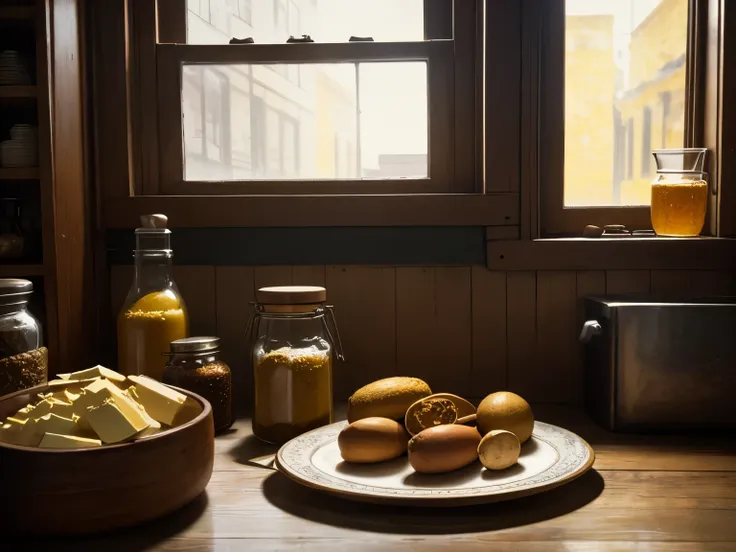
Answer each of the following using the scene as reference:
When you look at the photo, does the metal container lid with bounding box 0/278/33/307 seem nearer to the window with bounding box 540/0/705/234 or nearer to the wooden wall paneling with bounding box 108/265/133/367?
the wooden wall paneling with bounding box 108/265/133/367

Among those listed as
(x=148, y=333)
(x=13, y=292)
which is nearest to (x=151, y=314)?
(x=148, y=333)

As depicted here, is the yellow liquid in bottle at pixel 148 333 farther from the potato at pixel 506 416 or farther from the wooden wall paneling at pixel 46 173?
the potato at pixel 506 416

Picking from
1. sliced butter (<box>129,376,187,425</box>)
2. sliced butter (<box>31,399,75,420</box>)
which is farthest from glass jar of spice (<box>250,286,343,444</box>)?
sliced butter (<box>31,399,75,420</box>)

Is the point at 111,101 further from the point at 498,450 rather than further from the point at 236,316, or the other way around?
the point at 498,450

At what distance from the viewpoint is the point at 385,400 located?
41.1 inches

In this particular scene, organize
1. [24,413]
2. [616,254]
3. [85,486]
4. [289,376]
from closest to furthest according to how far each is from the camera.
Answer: [85,486] < [24,413] < [289,376] < [616,254]

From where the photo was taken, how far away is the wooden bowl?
0.76 meters

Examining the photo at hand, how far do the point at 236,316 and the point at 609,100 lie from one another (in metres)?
0.86

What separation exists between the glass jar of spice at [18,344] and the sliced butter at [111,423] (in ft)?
0.95

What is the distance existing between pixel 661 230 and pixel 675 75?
12.8 inches

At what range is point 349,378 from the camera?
1412 millimetres

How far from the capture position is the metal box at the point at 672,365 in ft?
3.73

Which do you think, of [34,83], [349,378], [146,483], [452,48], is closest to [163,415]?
[146,483]

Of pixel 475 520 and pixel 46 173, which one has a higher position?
pixel 46 173
